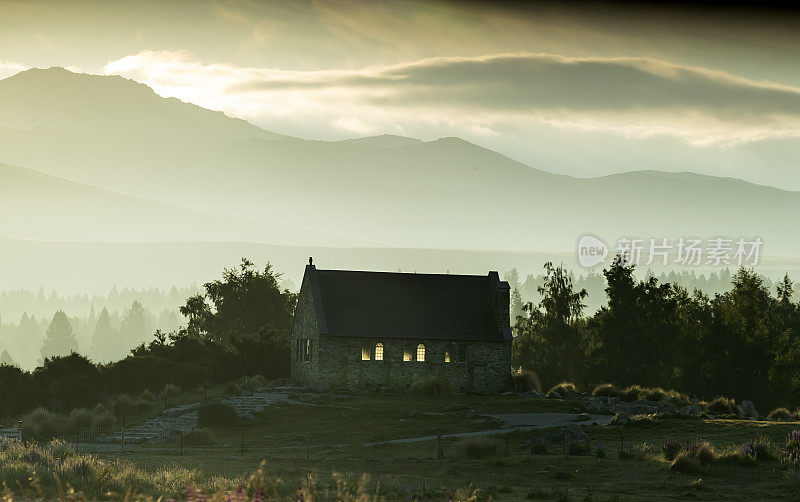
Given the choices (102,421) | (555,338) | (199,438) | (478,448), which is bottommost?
(199,438)

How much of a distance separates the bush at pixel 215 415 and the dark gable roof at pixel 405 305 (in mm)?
16460

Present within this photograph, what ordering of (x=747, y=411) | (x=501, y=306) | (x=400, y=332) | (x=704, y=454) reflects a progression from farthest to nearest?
(x=501, y=306)
(x=400, y=332)
(x=747, y=411)
(x=704, y=454)

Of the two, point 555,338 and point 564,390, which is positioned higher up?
point 555,338

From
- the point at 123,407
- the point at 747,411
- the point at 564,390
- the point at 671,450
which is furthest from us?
the point at 564,390

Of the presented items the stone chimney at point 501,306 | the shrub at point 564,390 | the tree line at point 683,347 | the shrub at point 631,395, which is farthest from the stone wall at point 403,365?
the tree line at point 683,347

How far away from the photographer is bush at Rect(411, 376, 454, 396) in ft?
229

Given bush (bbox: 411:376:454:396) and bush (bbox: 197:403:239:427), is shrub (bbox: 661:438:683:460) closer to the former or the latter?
bush (bbox: 197:403:239:427)

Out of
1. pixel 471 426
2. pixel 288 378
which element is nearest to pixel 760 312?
pixel 288 378

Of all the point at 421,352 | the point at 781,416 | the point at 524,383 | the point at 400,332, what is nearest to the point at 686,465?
the point at 781,416

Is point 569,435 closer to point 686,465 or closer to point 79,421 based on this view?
point 686,465

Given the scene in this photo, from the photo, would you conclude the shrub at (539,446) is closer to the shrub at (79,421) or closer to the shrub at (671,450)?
the shrub at (671,450)

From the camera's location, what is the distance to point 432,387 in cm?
7012

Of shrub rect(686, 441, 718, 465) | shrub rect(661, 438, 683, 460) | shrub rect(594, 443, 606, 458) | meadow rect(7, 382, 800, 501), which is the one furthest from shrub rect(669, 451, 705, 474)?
shrub rect(594, 443, 606, 458)

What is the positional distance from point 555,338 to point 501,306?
2576cm
